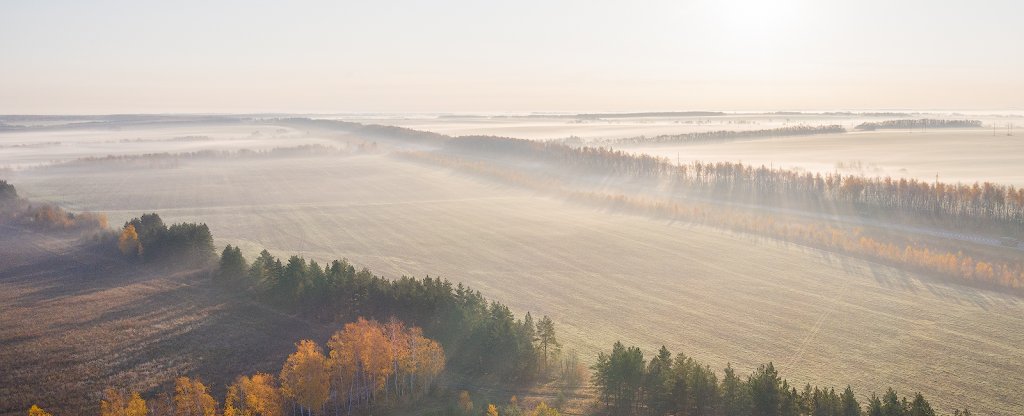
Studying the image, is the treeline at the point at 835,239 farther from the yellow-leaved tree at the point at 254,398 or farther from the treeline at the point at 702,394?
the yellow-leaved tree at the point at 254,398

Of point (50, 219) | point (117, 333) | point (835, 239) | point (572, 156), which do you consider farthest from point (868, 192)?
point (50, 219)

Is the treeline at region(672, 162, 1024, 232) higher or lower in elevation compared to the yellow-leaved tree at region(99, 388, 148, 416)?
higher

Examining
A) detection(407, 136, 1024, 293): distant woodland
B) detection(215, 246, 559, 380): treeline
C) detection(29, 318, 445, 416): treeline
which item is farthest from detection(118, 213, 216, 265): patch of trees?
detection(407, 136, 1024, 293): distant woodland

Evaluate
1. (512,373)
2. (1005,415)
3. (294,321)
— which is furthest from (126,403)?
(1005,415)

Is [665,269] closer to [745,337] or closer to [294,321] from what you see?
[745,337]

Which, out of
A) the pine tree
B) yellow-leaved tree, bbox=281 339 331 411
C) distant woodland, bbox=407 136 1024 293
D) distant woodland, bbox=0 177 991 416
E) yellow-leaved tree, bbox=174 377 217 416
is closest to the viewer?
distant woodland, bbox=0 177 991 416

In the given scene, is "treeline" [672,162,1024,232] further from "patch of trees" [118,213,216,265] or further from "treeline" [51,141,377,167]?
"treeline" [51,141,377,167]
